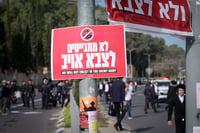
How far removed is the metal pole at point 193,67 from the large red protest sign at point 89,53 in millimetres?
922

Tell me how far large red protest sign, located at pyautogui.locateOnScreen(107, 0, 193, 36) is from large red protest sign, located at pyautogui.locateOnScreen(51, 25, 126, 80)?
167 mm

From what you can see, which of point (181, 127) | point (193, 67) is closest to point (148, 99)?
point (181, 127)

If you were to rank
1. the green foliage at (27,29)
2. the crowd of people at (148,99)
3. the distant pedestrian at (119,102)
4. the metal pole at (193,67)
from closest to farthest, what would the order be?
1. the metal pole at (193,67)
2. the crowd of people at (148,99)
3. the distant pedestrian at (119,102)
4. the green foliage at (27,29)

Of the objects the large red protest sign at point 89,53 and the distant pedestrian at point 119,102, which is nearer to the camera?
the large red protest sign at point 89,53

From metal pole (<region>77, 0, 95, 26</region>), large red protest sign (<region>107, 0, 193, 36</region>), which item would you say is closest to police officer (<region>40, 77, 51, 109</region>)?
metal pole (<region>77, 0, 95, 26</region>)

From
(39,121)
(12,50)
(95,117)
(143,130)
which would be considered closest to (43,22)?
(12,50)

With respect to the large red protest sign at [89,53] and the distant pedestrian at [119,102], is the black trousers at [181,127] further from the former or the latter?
the distant pedestrian at [119,102]

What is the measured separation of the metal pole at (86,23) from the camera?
5746 millimetres

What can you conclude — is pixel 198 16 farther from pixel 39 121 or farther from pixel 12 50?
pixel 12 50

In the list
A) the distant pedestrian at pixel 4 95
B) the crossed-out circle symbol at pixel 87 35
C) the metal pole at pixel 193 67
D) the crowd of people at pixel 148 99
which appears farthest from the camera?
the distant pedestrian at pixel 4 95

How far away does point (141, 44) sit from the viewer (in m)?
92.4

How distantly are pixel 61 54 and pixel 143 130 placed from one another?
996 cm

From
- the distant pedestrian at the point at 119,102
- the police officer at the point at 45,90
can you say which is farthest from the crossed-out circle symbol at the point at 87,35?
the police officer at the point at 45,90

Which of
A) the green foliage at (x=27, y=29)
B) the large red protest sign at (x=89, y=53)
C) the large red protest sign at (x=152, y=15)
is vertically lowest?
the large red protest sign at (x=89, y=53)
